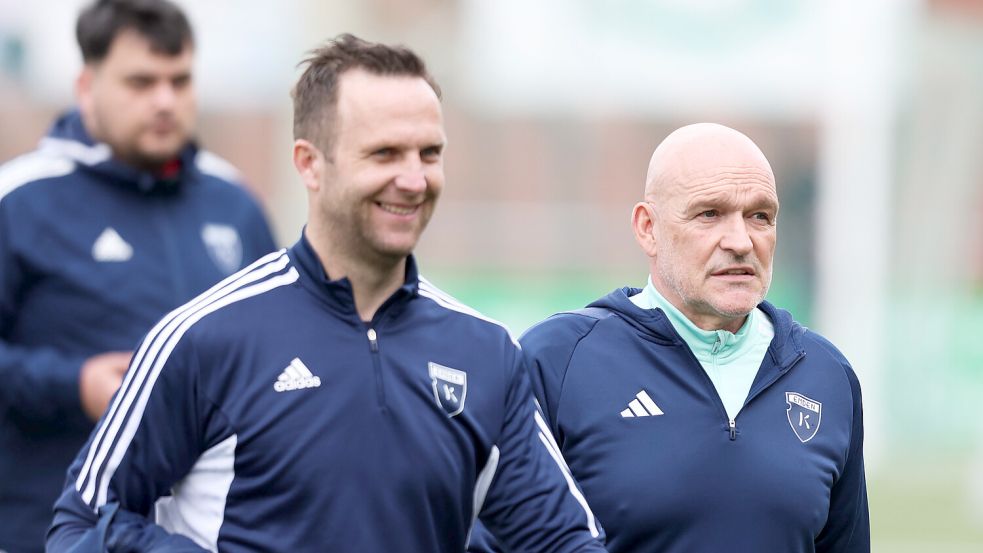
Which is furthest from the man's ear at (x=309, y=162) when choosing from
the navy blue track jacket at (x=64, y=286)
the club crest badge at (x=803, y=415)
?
the navy blue track jacket at (x=64, y=286)

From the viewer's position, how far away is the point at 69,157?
17.7 feet

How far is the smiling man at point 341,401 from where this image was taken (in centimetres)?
345

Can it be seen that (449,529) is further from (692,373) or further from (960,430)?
(960,430)

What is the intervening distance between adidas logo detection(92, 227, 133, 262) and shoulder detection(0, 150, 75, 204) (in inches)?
10.0

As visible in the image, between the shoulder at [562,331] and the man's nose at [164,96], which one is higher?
the man's nose at [164,96]

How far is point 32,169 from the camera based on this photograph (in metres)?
5.35

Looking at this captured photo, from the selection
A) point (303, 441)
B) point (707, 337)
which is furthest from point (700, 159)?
point (303, 441)

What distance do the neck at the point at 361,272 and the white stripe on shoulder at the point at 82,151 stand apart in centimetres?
192

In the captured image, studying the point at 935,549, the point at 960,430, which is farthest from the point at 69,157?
the point at 960,430

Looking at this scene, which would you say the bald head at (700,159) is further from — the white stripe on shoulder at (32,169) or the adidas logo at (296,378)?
the white stripe on shoulder at (32,169)

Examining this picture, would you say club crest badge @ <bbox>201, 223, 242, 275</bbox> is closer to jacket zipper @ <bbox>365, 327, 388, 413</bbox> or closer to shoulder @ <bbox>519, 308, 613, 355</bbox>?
shoulder @ <bbox>519, 308, 613, 355</bbox>

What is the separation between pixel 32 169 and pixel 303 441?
2264 millimetres

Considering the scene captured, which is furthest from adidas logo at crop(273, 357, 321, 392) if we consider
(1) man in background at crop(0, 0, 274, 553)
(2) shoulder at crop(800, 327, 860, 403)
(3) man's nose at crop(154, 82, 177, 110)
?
(3) man's nose at crop(154, 82, 177, 110)

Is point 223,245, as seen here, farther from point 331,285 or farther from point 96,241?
point 331,285
